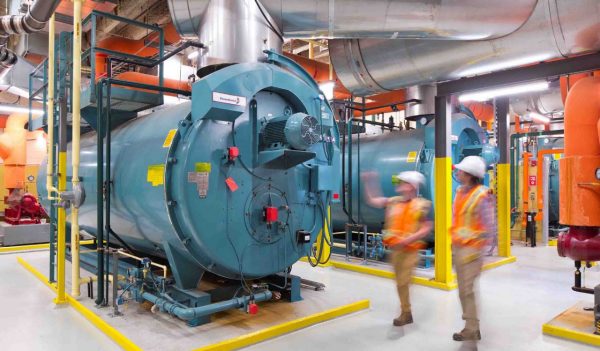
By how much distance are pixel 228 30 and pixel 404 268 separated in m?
2.80

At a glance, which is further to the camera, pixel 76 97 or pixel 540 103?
pixel 540 103

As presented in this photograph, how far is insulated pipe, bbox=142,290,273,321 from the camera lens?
3.70 meters

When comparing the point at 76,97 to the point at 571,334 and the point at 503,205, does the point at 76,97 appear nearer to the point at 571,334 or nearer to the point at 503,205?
the point at 571,334

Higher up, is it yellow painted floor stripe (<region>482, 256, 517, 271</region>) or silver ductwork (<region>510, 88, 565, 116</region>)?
silver ductwork (<region>510, 88, 565, 116</region>)

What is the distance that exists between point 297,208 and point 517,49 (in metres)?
2.65

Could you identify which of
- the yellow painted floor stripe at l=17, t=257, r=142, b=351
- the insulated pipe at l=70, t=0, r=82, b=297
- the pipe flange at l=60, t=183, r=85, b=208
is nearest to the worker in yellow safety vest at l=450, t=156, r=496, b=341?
the yellow painted floor stripe at l=17, t=257, r=142, b=351

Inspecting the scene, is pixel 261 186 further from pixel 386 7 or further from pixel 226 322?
pixel 386 7

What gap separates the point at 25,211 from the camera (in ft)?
32.7

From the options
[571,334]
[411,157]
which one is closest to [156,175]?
[571,334]

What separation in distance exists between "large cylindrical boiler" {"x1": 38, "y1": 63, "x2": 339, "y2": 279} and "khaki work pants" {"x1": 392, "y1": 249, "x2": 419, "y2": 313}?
94 centimetres

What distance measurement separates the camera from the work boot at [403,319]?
13.6 ft

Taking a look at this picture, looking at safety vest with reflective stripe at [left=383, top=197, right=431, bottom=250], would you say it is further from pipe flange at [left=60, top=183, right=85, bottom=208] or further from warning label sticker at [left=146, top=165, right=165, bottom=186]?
pipe flange at [left=60, top=183, right=85, bottom=208]

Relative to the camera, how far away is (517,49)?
4.34 m

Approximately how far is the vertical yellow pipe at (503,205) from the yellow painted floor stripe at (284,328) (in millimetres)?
4014
